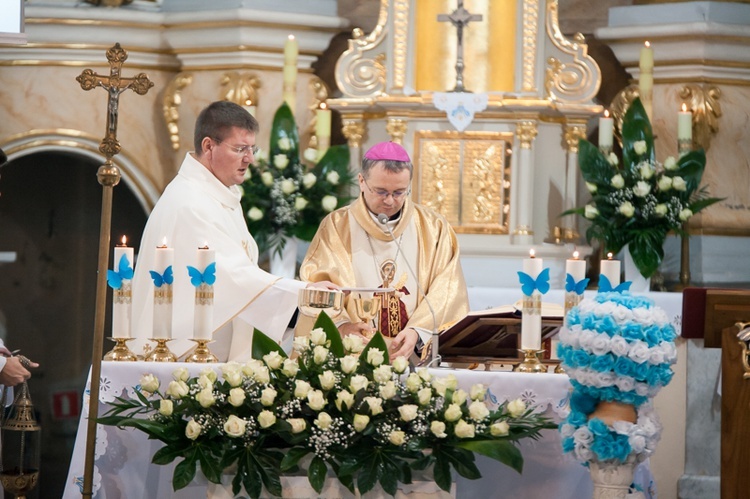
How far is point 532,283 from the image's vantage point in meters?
Result: 4.97

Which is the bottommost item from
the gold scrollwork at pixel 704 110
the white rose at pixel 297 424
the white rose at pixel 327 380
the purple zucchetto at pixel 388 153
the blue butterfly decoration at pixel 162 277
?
the white rose at pixel 297 424

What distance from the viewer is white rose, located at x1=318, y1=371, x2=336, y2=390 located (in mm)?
4336

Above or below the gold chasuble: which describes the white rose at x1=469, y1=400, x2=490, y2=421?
below

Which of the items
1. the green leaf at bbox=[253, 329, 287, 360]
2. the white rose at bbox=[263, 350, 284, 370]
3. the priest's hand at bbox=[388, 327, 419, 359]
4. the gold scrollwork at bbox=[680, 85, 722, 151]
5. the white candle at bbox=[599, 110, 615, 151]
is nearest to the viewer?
the white rose at bbox=[263, 350, 284, 370]

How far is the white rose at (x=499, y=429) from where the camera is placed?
4414mm

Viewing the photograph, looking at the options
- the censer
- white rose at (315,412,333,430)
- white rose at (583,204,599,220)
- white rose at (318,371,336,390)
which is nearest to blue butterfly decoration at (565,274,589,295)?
white rose at (318,371,336,390)

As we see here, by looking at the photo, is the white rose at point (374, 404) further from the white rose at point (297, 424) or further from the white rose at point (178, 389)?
the white rose at point (178, 389)

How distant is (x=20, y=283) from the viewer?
29.5 ft

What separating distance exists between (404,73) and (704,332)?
3411mm

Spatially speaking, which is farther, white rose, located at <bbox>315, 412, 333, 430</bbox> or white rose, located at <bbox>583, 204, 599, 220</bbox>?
white rose, located at <bbox>583, 204, 599, 220</bbox>

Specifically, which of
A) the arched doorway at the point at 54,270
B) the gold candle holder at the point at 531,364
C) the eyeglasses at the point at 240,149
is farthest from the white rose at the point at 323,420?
the arched doorway at the point at 54,270

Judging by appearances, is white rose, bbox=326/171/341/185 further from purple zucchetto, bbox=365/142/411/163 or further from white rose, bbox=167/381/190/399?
white rose, bbox=167/381/190/399

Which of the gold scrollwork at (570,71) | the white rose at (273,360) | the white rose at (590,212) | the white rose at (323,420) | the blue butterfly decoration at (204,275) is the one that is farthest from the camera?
the gold scrollwork at (570,71)

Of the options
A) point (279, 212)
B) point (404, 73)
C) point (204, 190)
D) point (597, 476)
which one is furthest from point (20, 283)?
point (597, 476)
